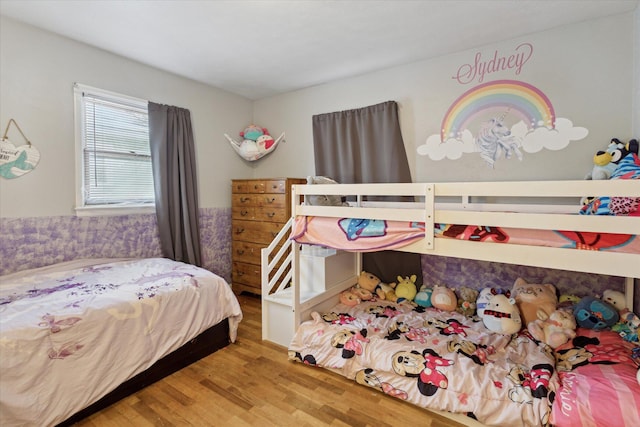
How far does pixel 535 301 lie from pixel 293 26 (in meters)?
2.64

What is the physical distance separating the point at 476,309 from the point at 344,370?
1.26m

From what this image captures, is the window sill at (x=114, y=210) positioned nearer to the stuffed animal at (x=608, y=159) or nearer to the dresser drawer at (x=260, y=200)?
the dresser drawer at (x=260, y=200)

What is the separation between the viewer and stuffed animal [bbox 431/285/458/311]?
8.30ft

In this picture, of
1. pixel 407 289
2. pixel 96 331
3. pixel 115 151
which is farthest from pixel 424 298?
pixel 115 151

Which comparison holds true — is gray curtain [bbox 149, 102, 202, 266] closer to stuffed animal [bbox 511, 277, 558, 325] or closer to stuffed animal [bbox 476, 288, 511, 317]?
stuffed animal [bbox 476, 288, 511, 317]

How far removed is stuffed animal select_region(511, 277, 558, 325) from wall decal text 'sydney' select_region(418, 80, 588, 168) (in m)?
1.02

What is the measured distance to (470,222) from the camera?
1523 mm

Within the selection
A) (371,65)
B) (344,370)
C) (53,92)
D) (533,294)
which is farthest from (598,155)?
(53,92)

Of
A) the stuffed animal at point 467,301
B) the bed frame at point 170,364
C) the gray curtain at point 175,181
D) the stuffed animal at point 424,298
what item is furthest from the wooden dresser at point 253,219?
the stuffed animal at point 467,301

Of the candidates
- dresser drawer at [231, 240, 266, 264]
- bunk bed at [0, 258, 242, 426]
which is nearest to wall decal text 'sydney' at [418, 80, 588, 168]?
dresser drawer at [231, 240, 266, 264]

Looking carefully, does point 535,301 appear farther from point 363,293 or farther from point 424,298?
point 363,293

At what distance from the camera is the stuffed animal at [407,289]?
2746 millimetres

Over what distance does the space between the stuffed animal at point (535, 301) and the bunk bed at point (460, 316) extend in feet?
0.54

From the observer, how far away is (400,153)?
2900mm
